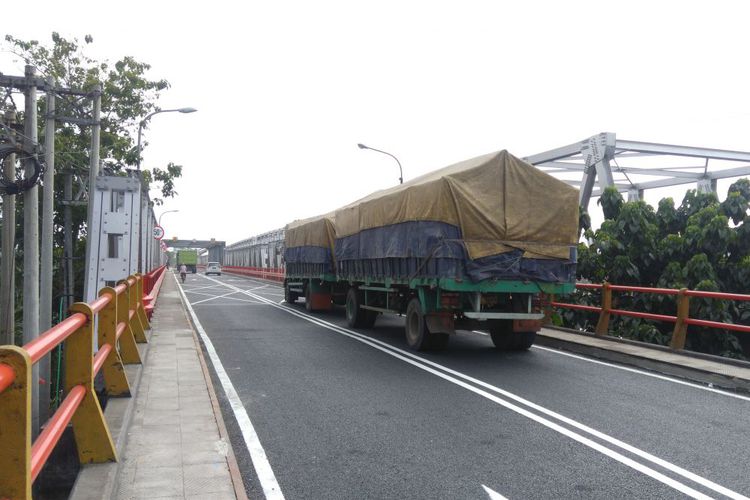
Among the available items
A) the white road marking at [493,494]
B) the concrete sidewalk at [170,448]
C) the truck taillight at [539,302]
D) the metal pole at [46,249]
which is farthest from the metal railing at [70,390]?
the truck taillight at [539,302]

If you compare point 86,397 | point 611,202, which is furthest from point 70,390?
point 611,202

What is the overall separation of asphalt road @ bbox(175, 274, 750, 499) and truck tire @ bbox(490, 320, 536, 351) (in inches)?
25.3

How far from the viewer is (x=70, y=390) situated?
14.1ft

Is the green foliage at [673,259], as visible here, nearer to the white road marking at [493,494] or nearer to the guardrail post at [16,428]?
the white road marking at [493,494]

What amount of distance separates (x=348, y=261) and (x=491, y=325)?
5258 millimetres

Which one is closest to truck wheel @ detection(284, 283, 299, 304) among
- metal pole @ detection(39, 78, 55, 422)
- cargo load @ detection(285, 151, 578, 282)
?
cargo load @ detection(285, 151, 578, 282)

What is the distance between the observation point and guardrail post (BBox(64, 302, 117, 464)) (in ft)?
14.1

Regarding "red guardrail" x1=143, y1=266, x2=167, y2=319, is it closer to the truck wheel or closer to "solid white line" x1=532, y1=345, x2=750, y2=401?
the truck wheel

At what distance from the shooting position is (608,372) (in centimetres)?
934

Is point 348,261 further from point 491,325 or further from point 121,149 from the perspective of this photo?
point 121,149

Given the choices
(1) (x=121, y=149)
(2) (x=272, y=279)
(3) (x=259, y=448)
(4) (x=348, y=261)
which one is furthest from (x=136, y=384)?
(2) (x=272, y=279)

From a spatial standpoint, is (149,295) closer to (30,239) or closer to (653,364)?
(30,239)

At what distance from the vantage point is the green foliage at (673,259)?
13.4 meters

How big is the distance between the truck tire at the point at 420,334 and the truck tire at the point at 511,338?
116 centimetres
